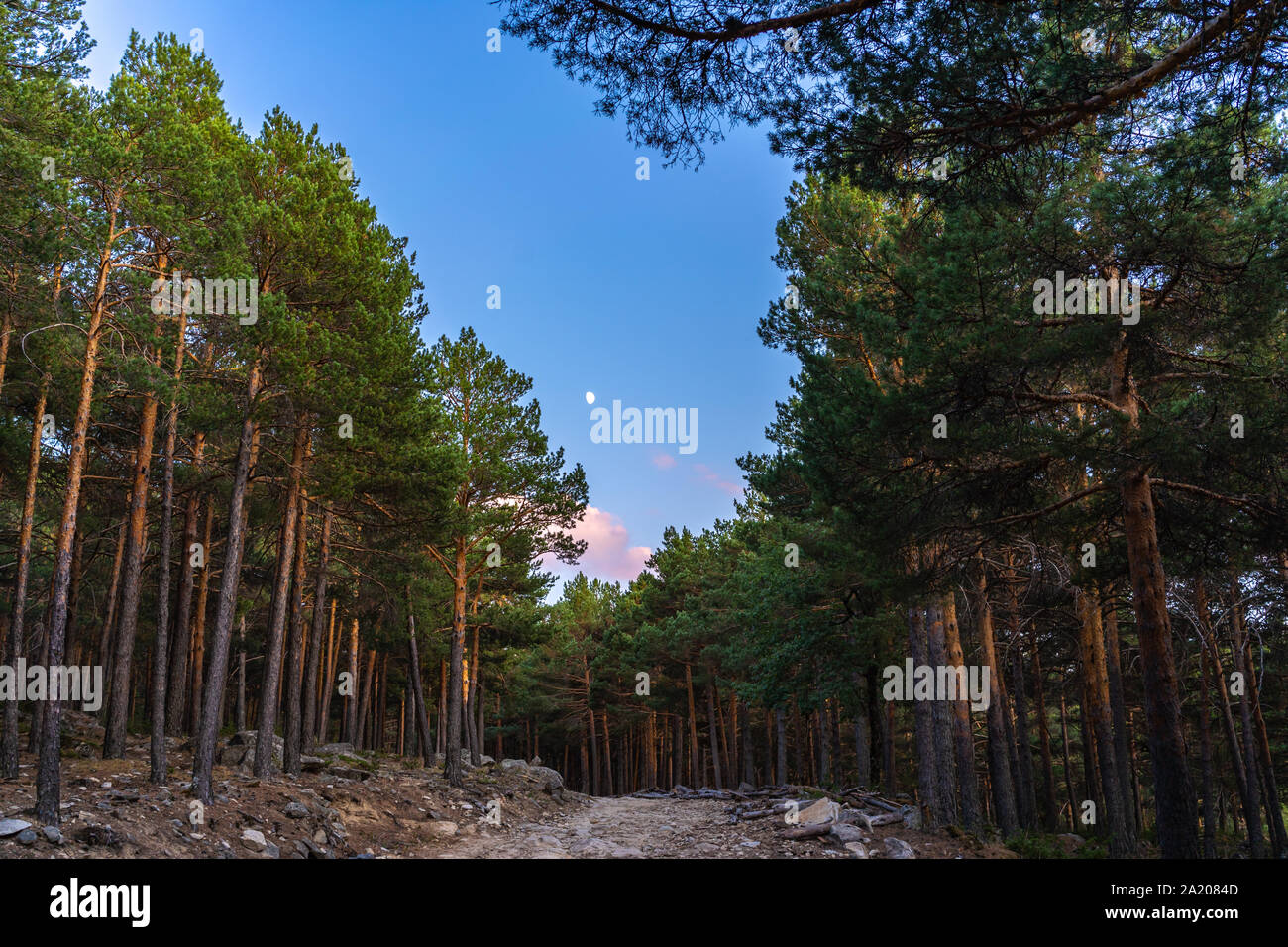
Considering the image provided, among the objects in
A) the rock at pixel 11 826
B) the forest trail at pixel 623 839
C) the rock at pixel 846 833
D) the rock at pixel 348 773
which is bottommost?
the forest trail at pixel 623 839

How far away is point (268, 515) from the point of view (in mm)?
21016

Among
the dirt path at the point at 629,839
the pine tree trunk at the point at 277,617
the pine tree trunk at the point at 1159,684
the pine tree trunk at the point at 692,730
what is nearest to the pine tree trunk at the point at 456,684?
the dirt path at the point at 629,839

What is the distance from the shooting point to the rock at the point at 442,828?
15047mm

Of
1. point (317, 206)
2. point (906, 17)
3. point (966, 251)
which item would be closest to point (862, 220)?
point (966, 251)

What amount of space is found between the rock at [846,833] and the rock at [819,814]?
1070 millimetres

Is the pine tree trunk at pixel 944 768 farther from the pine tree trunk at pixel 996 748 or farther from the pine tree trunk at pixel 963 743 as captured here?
the pine tree trunk at pixel 996 748

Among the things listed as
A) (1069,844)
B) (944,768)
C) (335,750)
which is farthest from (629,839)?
(335,750)

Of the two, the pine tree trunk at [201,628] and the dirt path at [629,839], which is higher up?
the pine tree trunk at [201,628]

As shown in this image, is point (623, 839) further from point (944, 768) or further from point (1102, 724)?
point (1102, 724)

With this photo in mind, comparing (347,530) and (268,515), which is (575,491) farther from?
(268,515)

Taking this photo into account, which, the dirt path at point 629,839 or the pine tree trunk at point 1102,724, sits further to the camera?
the pine tree trunk at point 1102,724

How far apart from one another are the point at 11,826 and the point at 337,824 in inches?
221

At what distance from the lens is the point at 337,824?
13.1 metres

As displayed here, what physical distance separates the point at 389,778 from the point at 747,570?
12396 mm
